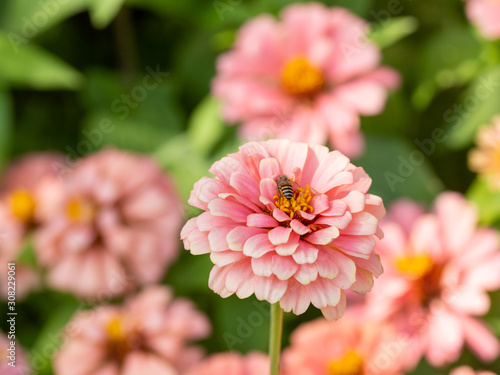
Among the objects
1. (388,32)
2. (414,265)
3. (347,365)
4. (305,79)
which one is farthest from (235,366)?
(388,32)

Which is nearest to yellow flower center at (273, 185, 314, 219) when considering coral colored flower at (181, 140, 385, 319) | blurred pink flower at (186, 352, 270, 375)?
coral colored flower at (181, 140, 385, 319)

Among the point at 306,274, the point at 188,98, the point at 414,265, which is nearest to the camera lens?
the point at 306,274

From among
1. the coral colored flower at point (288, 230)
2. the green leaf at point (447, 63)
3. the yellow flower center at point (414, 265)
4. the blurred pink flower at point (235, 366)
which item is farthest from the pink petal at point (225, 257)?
the green leaf at point (447, 63)

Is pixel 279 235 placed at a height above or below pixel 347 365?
above

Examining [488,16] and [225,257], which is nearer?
[225,257]

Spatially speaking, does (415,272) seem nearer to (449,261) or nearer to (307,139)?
(449,261)

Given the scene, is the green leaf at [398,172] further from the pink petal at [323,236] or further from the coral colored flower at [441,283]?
the pink petal at [323,236]

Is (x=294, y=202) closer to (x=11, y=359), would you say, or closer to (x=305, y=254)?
(x=305, y=254)
